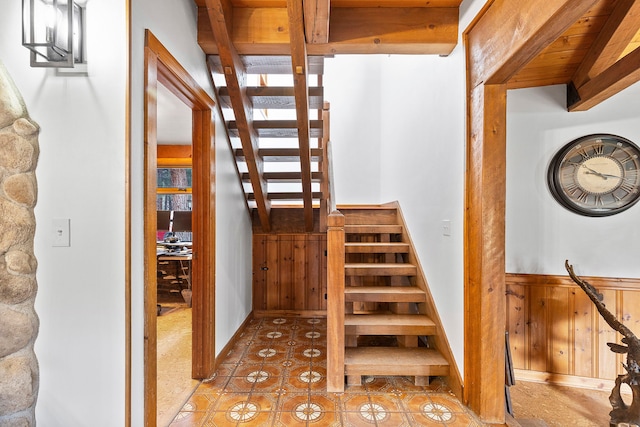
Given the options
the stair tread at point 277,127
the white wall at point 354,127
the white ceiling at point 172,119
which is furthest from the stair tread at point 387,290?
the white ceiling at point 172,119

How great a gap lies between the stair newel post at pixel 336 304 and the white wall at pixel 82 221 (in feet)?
3.91

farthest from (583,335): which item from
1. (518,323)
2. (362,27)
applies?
(362,27)

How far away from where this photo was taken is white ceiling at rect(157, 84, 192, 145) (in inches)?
121

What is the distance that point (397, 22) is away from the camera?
1.99m

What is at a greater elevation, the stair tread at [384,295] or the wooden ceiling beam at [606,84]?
the wooden ceiling beam at [606,84]

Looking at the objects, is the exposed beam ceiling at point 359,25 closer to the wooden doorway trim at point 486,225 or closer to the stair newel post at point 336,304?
the wooden doorway trim at point 486,225

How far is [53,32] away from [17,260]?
2.99 ft

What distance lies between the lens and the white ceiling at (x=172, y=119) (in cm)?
307

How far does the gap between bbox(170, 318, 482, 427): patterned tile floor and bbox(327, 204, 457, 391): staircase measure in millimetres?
114

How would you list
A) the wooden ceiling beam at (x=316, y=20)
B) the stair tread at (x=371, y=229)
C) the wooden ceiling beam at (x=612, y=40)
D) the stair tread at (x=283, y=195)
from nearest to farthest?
the wooden ceiling beam at (x=316, y=20)
the wooden ceiling beam at (x=612, y=40)
the stair tread at (x=371, y=229)
the stair tread at (x=283, y=195)

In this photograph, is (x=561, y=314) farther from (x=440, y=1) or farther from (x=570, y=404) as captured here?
(x=440, y=1)

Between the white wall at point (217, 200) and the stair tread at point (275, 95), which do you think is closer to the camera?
the white wall at point (217, 200)

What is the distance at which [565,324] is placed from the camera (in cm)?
244

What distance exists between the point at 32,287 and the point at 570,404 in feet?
11.1
